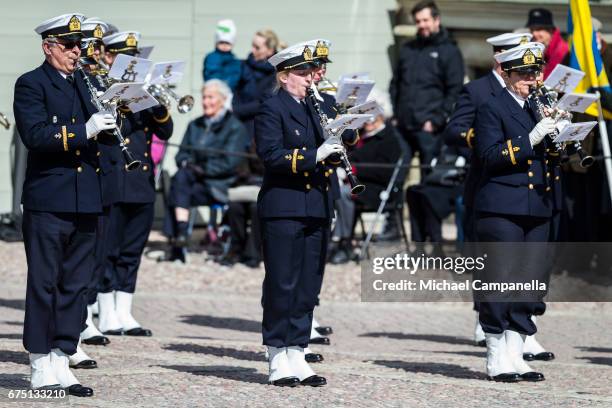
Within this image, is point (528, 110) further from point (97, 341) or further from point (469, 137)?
point (97, 341)

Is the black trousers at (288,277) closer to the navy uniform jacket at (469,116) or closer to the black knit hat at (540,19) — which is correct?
the navy uniform jacket at (469,116)

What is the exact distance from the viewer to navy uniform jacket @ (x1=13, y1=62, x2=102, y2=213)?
29.2 feet

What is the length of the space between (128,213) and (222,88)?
176 inches

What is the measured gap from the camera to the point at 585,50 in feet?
44.9

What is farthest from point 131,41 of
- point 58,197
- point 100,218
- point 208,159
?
point 208,159

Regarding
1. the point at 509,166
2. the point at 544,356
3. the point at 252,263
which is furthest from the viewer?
the point at 252,263

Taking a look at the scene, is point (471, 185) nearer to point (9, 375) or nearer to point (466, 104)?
point (466, 104)

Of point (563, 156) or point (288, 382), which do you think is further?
point (563, 156)

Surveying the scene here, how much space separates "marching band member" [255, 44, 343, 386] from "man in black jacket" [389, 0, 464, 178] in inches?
265

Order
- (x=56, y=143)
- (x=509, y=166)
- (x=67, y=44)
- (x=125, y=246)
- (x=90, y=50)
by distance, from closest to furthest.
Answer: (x=56, y=143)
(x=67, y=44)
(x=509, y=166)
(x=90, y=50)
(x=125, y=246)

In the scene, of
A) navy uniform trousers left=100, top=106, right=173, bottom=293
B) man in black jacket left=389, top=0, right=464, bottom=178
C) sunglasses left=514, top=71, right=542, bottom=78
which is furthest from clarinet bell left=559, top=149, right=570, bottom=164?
Answer: man in black jacket left=389, top=0, right=464, bottom=178

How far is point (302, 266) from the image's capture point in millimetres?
9750

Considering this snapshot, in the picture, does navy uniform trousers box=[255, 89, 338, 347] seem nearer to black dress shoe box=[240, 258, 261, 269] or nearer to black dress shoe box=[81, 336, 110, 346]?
black dress shoe box=[81, 336, 110, 346]

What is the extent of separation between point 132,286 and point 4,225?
19.0 feet
